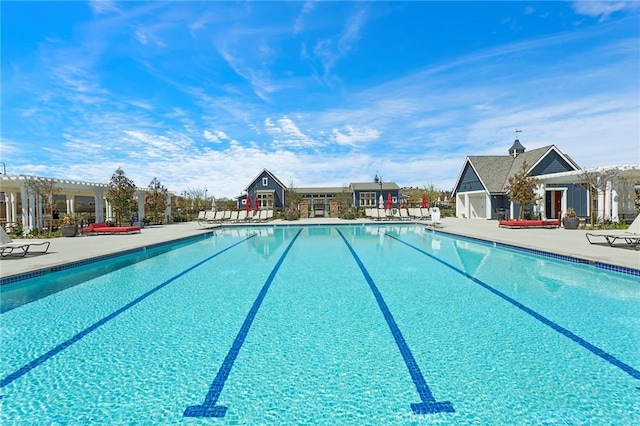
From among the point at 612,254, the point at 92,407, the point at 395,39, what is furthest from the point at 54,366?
the point at 395,39

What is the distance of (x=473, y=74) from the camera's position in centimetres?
1905

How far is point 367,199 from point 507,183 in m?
19.6

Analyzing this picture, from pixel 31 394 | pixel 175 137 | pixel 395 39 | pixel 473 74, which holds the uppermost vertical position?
pixel 395 39

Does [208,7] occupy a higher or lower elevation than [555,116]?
higher

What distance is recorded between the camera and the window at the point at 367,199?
4469cm

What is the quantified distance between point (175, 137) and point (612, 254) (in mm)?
24773

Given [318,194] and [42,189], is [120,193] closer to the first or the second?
[42,189]

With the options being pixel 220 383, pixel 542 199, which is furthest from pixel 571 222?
pixel 220 383

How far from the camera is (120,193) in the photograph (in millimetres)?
19938

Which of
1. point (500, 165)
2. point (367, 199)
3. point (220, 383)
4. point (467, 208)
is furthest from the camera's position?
point (367, 199)

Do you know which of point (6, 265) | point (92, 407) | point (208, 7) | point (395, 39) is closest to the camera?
point (92, 407)

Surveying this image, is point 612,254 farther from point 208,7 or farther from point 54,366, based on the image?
point 208,7

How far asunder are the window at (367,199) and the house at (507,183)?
1193cm

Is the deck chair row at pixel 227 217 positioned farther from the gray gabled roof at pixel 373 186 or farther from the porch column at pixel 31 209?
the gray gabled roof at pixel 373 186
